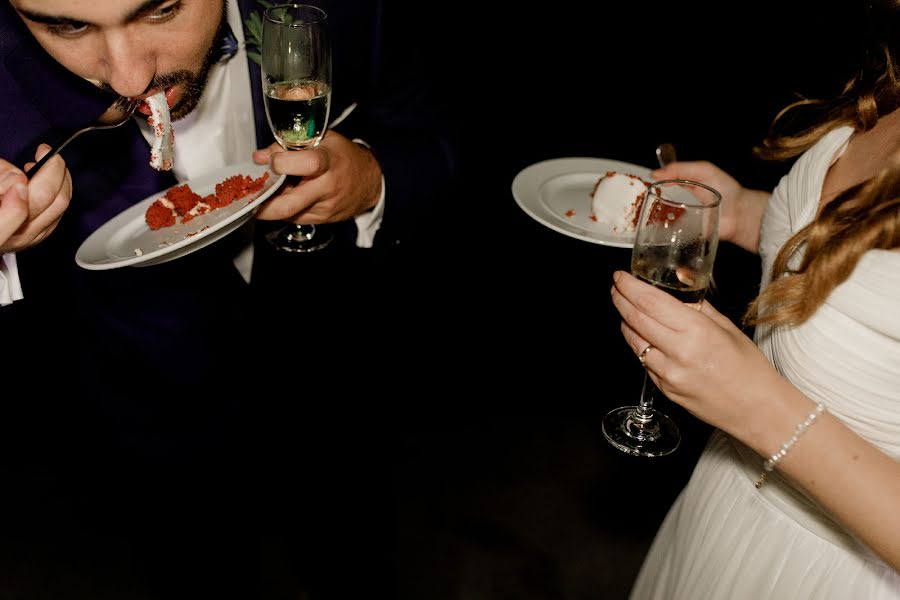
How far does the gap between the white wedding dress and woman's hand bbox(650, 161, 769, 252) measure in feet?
0.75

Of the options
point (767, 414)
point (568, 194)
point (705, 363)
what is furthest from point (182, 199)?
point (767, 414)

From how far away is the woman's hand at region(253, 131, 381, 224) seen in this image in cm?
167

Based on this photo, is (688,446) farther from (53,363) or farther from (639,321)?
(53,363)

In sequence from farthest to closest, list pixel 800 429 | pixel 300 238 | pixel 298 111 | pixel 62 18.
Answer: pixel 300 238 < pixel 298 111 < pixel 62 18 < pixel 800 429

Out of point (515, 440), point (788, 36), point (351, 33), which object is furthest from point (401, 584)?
point (788, 36)

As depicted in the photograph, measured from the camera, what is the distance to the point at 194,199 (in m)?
1.79

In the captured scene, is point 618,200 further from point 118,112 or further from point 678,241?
point 118,112

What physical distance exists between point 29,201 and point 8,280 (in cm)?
39

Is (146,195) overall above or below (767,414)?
below

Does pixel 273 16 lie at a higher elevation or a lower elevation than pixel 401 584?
higher

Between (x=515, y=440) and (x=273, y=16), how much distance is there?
1986 millimetres

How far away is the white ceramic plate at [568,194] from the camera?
2074 mm

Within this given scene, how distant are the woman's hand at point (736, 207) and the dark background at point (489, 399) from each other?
174 mm

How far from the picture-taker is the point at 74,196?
1.83 metres
